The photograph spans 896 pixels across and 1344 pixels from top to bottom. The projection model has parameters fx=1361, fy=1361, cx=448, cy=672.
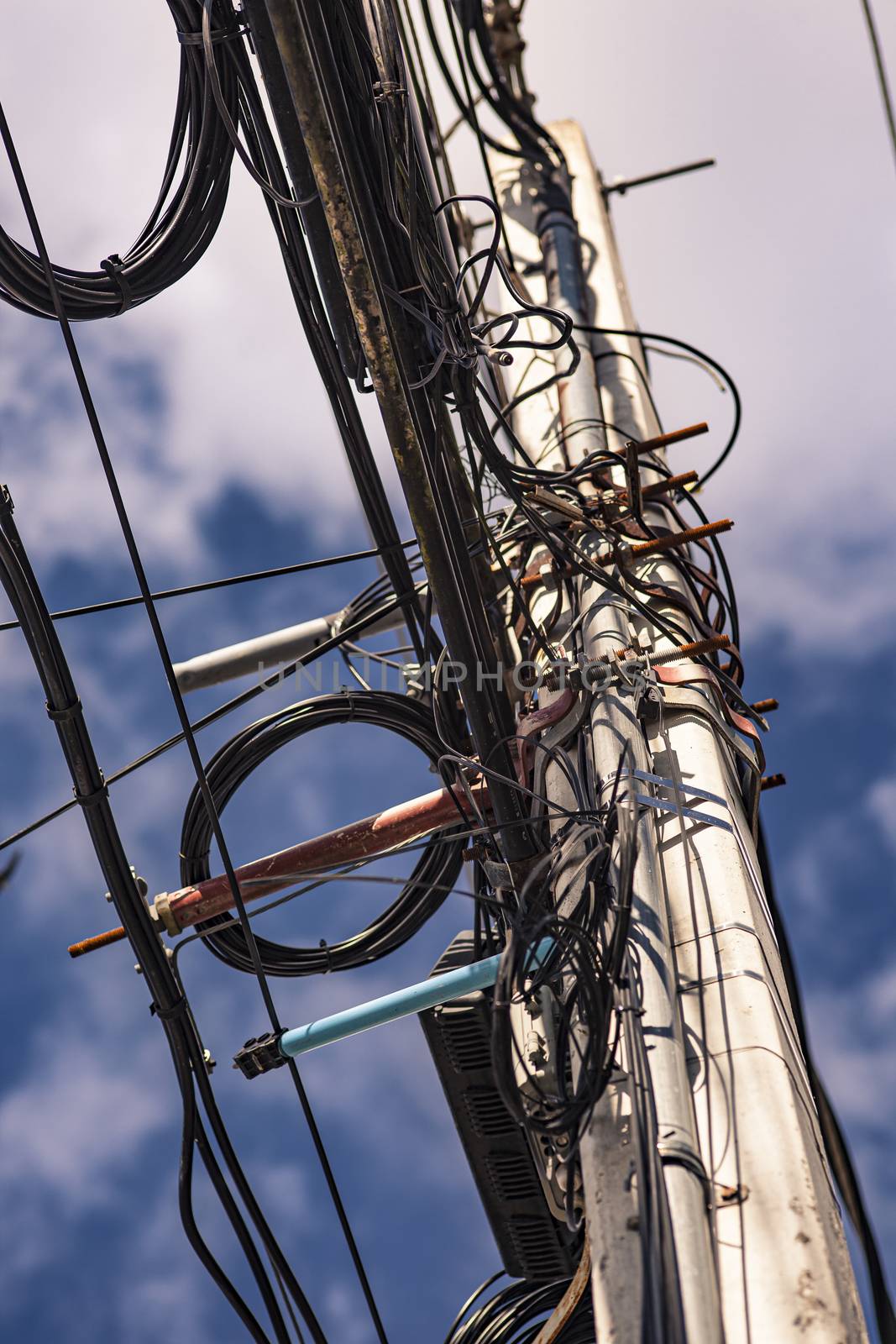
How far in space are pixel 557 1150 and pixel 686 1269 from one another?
2.90ft

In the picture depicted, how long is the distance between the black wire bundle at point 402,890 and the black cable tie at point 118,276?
1628 mm

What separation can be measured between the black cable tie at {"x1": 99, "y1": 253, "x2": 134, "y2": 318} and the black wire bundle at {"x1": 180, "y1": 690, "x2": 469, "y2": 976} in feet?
5.34

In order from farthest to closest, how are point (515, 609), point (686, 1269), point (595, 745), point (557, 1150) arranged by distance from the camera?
point (515, 609), point (595, 745), point (557, 1150), point (686, 1269)

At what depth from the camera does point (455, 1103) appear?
4973 millimetres

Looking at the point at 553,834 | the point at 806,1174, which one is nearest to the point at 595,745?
the point at 553,834

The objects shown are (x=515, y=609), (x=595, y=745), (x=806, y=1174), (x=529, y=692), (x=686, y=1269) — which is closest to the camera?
(x=686, y=1269)

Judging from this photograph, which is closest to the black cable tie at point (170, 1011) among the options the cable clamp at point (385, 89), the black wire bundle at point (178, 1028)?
the black wire bundle at point (178, 1028)

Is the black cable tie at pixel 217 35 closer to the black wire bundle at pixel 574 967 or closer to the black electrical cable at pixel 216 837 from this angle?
the black electrical cable at pixel 216 837

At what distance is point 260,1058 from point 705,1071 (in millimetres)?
1479

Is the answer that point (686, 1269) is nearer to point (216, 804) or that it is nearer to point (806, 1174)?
point (806, 1174)

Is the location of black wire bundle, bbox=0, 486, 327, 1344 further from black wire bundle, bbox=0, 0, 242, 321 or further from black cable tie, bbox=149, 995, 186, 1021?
black wire bundle, bbox=0, 0, 242, 321

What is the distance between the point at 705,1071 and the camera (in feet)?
11.0

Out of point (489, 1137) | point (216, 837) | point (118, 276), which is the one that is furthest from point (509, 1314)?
point (118, 276)

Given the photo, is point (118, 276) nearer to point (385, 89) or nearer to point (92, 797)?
point (385, 89)
